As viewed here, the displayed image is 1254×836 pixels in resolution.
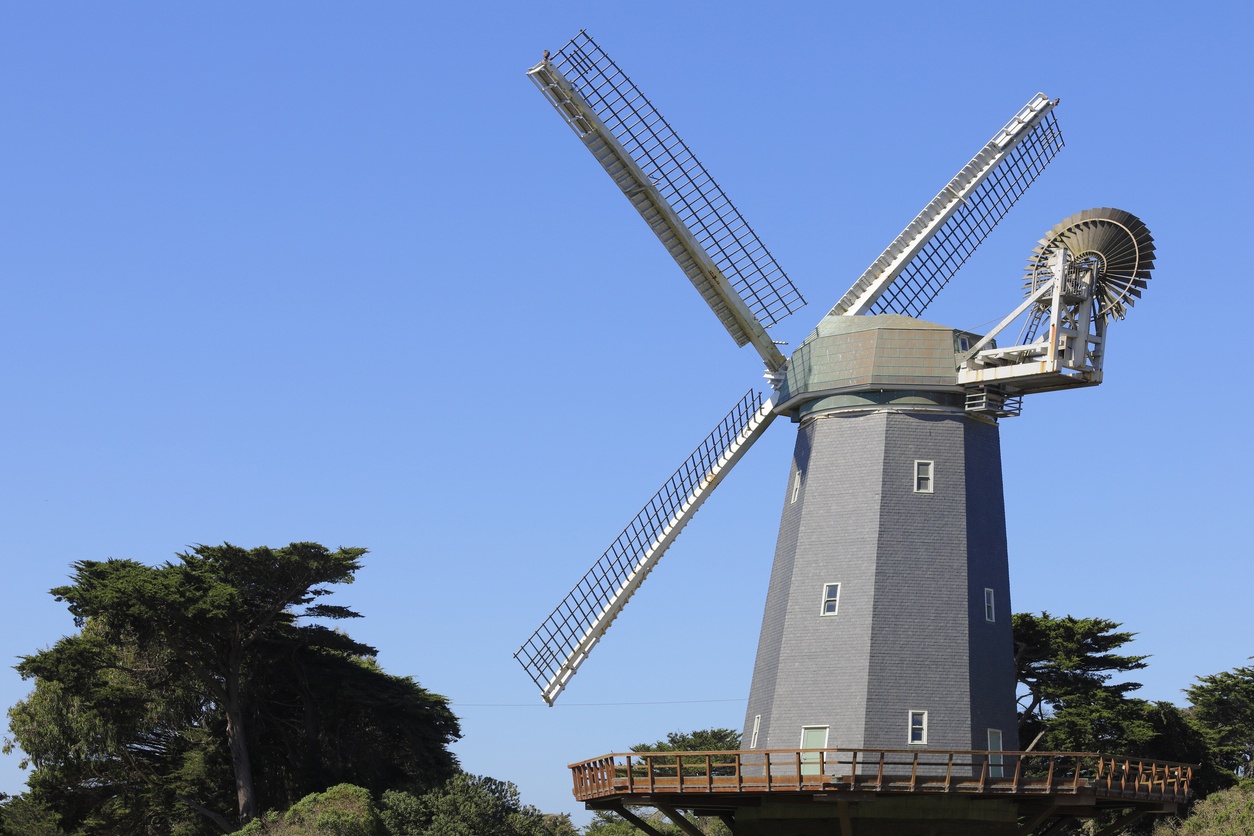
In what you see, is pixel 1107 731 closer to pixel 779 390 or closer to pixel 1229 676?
pixel 1229 676

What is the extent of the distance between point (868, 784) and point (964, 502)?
20.6 ft

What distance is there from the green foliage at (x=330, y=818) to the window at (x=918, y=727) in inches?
835

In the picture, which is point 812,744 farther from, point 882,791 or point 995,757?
point 995,757

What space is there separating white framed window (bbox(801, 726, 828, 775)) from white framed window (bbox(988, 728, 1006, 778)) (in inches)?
122

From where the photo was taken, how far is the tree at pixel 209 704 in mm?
54312

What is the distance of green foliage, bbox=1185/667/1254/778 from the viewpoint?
5606 cm

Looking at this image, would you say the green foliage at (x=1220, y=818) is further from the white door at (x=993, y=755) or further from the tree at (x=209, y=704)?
the tree at (x=209, y=704)

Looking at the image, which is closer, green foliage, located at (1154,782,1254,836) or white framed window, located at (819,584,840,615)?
white framed window, located at (819,584,840,615)

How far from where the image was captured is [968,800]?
A: 29.8 m

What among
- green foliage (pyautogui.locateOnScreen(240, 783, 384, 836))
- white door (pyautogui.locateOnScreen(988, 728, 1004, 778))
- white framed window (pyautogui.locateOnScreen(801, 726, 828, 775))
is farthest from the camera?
green foliage (pyautogui.locateOnScreen(240, 783, 384, 836))

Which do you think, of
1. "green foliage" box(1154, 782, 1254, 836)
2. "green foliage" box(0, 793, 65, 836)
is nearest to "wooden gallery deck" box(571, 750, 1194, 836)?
"green foliage" box(1154, 782, 1254, 836)

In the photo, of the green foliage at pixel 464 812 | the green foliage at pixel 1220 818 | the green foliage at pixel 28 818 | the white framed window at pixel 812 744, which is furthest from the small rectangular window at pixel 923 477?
the green foliage at pixel 28 818

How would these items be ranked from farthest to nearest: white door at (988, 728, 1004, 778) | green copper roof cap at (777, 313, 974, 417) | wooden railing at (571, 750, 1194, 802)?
green copper roof cap at (777, 313, 974, 417) < white door at (988, 728, 1004, 778) < wooden railing at (571, 750, 1194, 802)

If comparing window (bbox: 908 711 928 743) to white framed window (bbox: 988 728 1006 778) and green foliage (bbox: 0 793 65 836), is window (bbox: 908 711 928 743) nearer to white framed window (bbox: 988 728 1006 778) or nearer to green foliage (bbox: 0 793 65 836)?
white framed window (bbox: 988 728 1006 778)
